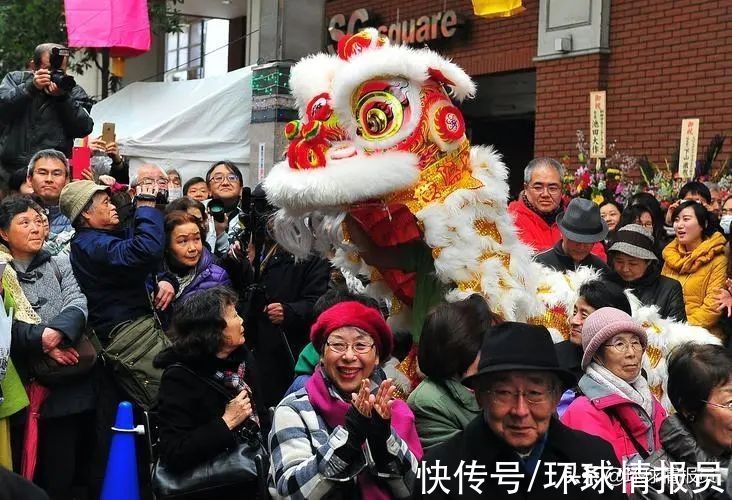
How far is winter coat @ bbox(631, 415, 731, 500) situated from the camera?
3.18 meters

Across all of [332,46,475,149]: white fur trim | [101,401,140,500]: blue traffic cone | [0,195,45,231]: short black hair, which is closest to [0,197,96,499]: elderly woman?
[0,195,45,231]: short black hair

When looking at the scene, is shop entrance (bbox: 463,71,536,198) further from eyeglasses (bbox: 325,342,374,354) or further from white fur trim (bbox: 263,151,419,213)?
eyeglasses (bbox: 325,342,374,354)

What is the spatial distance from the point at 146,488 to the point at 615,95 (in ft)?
22.2

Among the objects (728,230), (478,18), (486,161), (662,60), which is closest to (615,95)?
(662,60)

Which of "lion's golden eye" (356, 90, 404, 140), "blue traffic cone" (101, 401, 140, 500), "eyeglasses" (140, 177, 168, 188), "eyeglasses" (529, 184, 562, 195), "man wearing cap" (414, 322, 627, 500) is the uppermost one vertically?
"lion's golden eye" (356, 90, 404, 140)

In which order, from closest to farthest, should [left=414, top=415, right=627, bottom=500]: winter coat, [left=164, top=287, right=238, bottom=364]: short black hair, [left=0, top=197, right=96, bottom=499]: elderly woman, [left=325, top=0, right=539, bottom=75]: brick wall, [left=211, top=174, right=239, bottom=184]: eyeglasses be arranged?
[left=414, top=415, right=627, bottom=500]: winter coat → [left=164, top=287, right=238, bottom=364]: short black hair → [left=0, top=197, right=96, bottom=499]: elderly woman → [left=211, top=174, right=239, bottom=184]: eyeglasses → [left=325, top=0, right=539, bottom=75]: brick wall

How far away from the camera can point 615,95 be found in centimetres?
1007

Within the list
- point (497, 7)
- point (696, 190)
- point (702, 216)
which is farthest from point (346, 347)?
point (497, 7)

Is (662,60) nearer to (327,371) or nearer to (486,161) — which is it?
(486,161)

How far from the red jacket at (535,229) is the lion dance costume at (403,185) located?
1505 millimetres

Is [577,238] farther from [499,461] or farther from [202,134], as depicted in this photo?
[202,134]

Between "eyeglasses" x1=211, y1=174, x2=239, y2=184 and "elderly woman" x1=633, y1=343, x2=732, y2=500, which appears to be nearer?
"elderly woman" x1=633, y1=343, x2=732, y2=500

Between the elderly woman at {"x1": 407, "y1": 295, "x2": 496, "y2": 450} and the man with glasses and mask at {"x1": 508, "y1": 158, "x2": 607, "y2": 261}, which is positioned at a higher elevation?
the man with glasses and mask at {"x1": 508, "y1": 158, "x2": 607, "y2": 261}

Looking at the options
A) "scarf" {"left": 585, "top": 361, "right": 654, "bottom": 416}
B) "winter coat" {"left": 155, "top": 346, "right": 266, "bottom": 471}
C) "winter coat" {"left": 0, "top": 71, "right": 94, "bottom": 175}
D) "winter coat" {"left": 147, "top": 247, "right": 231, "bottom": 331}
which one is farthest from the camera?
"winter coat" {"left": 0, "top": 71, "right": 94, "bottom": 175}
